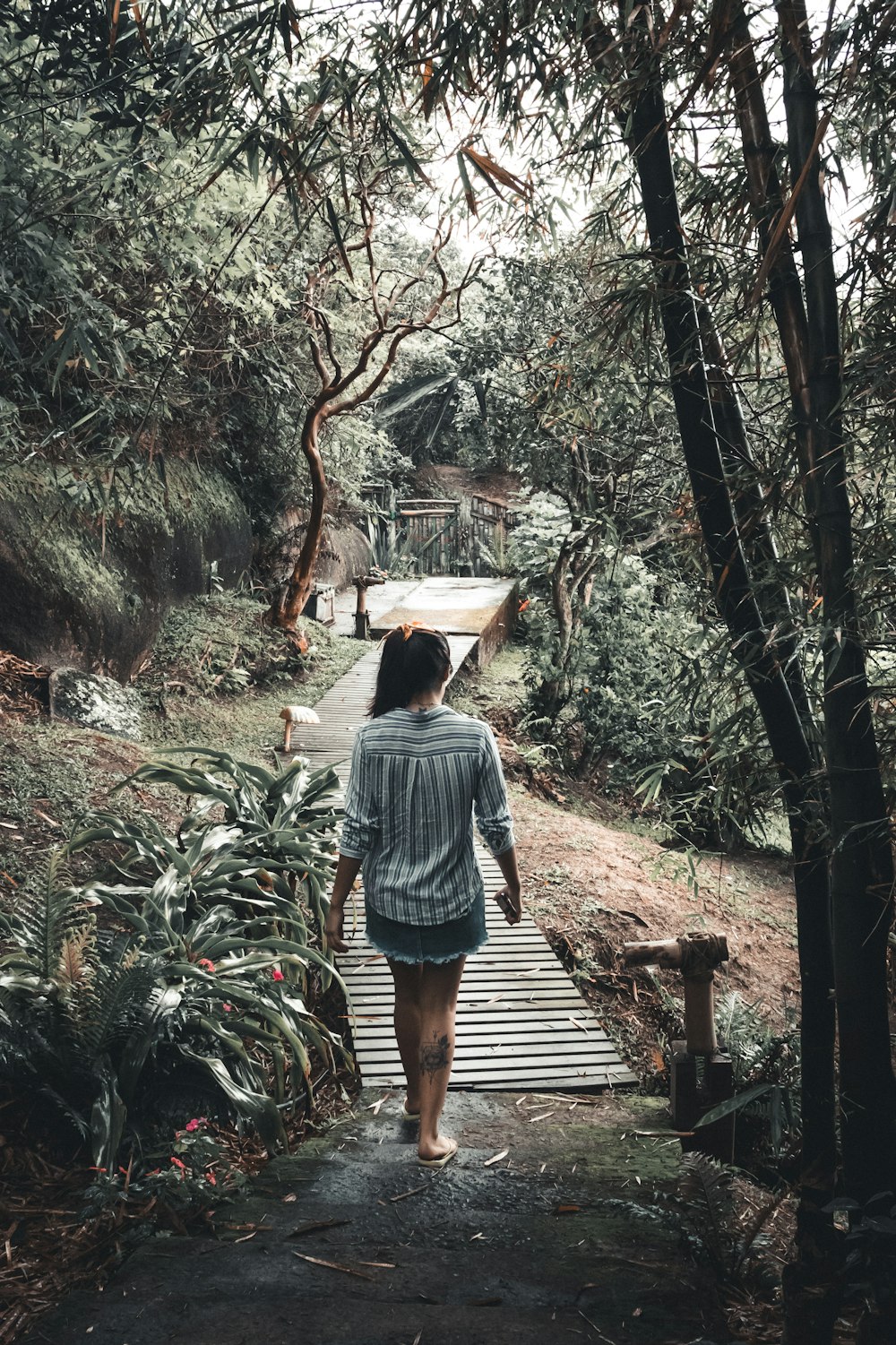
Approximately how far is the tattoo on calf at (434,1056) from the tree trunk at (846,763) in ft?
3.85

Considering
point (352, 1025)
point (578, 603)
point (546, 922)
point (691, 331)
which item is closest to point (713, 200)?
point (691, 331)

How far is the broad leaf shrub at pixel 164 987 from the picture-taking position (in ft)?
9.44

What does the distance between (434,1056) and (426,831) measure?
2.14 ft

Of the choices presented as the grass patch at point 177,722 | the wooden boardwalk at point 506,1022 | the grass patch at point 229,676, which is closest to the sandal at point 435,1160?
the wooden boardwalk at point 506,1022

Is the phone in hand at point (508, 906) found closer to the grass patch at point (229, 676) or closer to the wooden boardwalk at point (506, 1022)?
the wooden boardwalk at point (506, 1022)

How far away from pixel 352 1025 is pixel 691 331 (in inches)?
109

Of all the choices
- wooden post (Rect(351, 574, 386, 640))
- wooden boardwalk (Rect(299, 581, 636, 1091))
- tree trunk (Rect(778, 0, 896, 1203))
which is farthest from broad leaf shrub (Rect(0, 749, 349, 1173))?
wooden post (Rect(351, 574, 386, 640))

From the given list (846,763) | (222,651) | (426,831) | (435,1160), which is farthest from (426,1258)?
(222,651)

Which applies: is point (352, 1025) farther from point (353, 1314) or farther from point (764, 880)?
point (764, 880)

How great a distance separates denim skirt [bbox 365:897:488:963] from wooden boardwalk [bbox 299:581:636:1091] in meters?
0.87

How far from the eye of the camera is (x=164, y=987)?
3.03 metres

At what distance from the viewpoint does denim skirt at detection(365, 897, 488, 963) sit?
297 centimetres

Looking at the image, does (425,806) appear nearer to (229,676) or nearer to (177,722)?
(177,722)

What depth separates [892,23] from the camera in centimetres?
166
